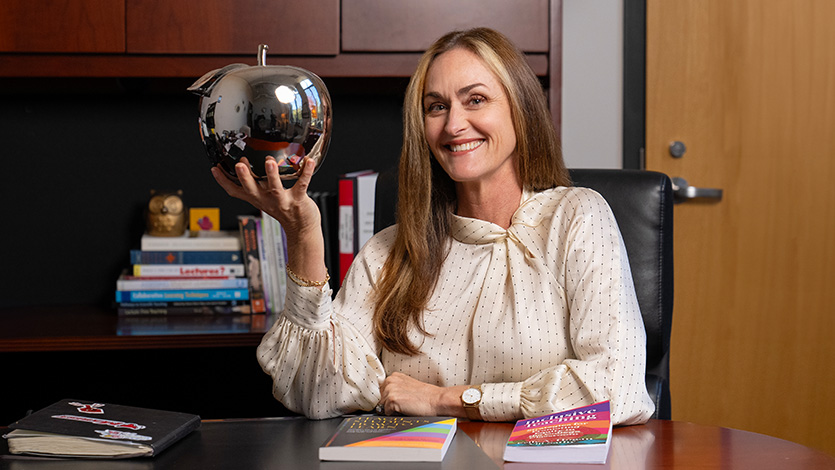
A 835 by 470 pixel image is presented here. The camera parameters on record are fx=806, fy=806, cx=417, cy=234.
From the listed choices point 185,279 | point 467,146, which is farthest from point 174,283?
point 467,146

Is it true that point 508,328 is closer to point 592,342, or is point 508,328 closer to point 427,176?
point 592,342

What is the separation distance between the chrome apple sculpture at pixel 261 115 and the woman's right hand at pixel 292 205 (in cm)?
2

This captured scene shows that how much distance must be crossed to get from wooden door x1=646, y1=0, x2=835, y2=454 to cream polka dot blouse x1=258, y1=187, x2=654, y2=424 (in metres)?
1.04

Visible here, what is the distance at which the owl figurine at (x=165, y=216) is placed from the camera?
2047 mm

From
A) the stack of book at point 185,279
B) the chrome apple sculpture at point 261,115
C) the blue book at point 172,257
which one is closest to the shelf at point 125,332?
the stack of book at point 185,279

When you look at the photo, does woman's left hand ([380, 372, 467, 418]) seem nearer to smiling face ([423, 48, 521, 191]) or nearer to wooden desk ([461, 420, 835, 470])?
wooden desk ([461, 420, 835, 470])

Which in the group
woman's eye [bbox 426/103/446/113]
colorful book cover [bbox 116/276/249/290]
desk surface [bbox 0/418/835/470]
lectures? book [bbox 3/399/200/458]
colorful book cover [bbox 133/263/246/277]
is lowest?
desk surface [bbox 0/418/835/470]

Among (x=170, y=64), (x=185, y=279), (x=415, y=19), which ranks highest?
(x=415, y=19)

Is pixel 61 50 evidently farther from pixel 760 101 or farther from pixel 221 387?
pixel 760 101

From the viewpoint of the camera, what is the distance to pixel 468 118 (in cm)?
138

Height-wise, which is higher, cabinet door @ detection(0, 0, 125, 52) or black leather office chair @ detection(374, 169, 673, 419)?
cabinet door @ detection(0, 0, 125, 52)

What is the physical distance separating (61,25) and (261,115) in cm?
127

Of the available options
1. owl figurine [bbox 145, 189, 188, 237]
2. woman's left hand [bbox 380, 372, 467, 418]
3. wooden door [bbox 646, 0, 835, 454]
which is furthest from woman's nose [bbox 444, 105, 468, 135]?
wooden door [bbox 646, 0, 835, 454]

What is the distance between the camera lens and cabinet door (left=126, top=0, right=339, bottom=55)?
1868 millimetres
